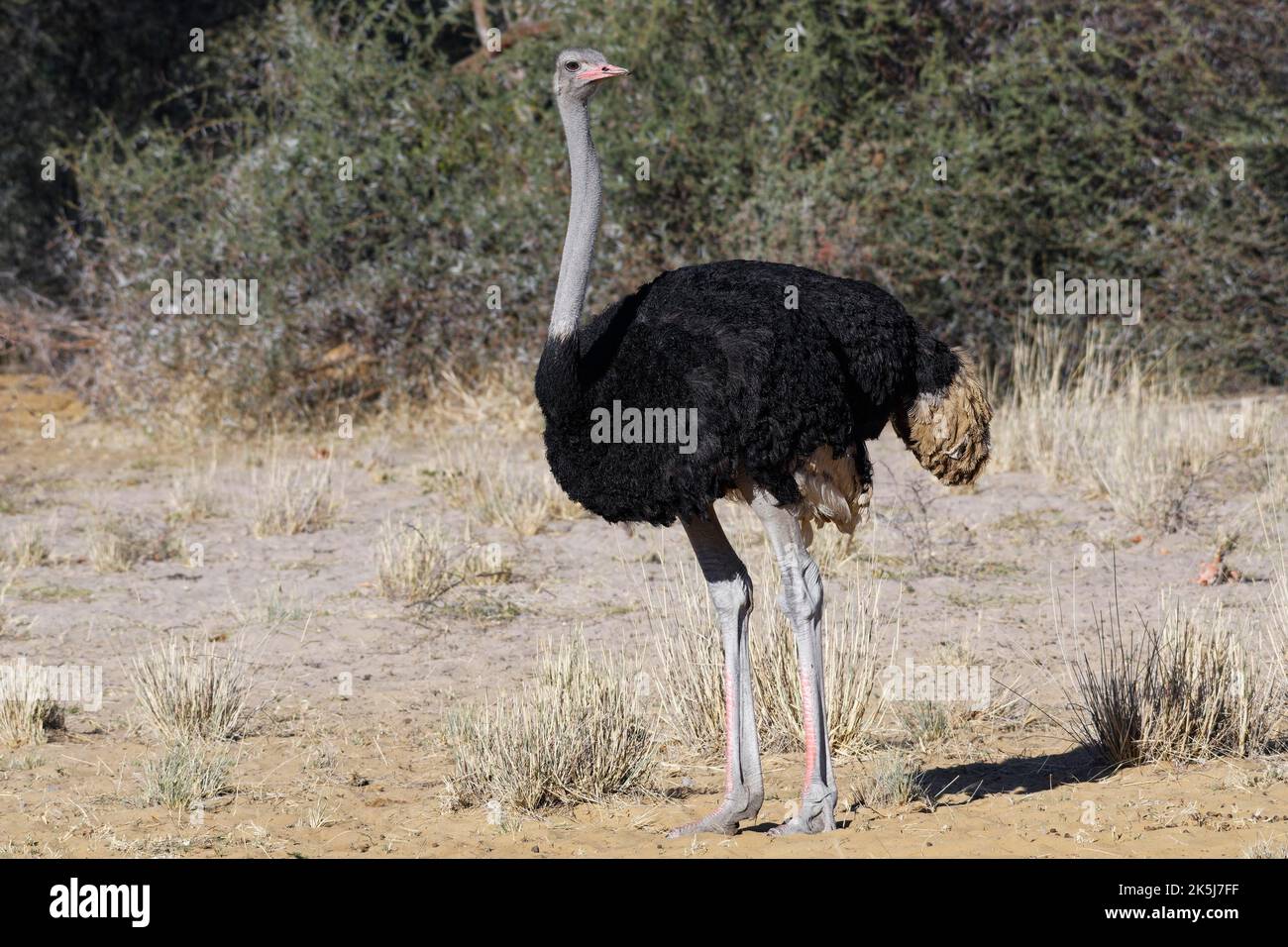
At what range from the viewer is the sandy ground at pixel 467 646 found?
16.3 ft

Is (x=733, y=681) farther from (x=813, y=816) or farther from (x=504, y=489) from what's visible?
(x=504, y=489)

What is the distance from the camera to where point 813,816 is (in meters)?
4.83

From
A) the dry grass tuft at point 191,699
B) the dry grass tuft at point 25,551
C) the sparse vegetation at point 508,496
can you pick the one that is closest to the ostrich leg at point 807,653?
the dry grass tuft at point 191,699

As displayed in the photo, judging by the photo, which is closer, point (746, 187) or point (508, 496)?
point (508, 496)

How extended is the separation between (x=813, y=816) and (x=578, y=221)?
181 centimetres

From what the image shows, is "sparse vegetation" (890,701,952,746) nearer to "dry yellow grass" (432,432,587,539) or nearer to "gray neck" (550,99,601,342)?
"gray neck" (550,99,601,342)

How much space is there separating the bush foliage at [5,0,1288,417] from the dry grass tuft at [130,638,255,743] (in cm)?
598

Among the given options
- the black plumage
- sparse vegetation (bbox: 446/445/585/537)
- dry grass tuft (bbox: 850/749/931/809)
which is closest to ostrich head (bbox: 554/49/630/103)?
the black plumage

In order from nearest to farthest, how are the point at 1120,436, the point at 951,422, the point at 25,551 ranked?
the point at 951,422
the point at 25,551
the point at 1120,436

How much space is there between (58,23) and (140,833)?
11.7 m

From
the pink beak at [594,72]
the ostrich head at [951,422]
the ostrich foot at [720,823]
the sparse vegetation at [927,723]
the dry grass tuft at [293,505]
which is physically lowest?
the ostrich foot at [720,823]

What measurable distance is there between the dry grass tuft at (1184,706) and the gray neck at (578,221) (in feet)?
7.07

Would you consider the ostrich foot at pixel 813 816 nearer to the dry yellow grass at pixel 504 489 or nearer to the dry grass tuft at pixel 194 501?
the dry yellow grass at pixel 504 489

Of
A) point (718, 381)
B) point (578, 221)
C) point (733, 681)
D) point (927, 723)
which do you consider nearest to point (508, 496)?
point (927, 723)
